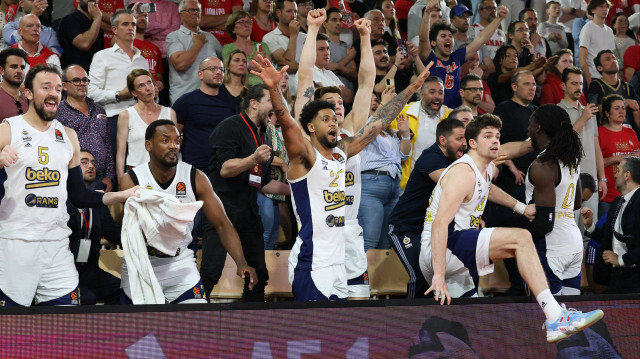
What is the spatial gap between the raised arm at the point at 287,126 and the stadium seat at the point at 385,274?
189 centimetres

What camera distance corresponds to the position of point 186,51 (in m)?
9.78

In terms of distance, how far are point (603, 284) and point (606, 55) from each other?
16.4 ft

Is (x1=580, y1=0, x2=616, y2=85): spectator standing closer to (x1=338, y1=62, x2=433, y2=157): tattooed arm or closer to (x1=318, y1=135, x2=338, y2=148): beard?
(x1=338, y1=62, x2=433, y2=157): tattooed arm

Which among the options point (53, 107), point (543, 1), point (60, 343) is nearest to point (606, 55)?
point (543, 1)

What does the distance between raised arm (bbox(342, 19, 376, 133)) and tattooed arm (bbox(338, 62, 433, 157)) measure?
26 cm

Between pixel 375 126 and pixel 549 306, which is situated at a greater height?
pixel 375 126

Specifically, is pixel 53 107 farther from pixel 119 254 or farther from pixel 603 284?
pixel 603 284

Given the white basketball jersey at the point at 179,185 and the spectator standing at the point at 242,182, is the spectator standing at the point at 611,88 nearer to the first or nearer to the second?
the spectator standing at the point at 242,182

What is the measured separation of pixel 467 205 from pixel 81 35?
5.52 m

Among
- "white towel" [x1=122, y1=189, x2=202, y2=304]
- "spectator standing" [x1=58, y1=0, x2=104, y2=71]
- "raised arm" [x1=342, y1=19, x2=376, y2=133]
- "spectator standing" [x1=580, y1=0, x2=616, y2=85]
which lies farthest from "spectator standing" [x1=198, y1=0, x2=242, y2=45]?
"spectator standing" [x1=580, y1=0, x2=616, y2=85]

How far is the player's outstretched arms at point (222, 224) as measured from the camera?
6.34 m

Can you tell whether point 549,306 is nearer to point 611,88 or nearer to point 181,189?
point 181,189

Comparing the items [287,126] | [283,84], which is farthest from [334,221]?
[283,84]

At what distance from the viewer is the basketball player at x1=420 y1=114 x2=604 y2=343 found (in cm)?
523
